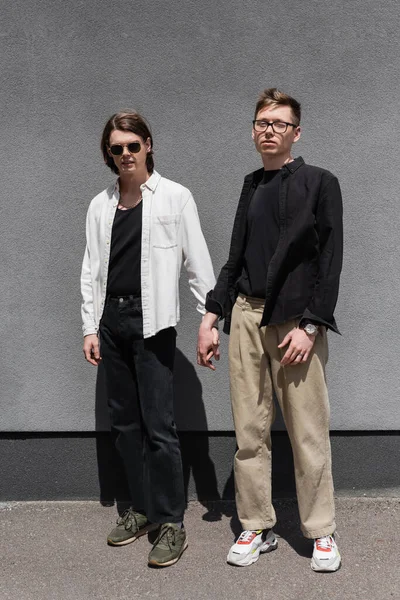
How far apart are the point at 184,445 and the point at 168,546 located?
2.35ft

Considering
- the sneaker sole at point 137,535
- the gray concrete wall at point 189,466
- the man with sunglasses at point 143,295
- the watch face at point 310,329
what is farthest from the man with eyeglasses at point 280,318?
the gray concrete wall at point 189,466

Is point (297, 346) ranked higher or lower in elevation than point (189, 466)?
higher

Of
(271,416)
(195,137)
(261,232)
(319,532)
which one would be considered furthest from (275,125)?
(319,532)

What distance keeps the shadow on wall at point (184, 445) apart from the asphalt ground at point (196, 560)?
0.12 m

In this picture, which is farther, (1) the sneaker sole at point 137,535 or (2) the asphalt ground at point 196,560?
(1) the sneaker sole at point 137,535

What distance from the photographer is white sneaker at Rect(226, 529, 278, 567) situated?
322 cm

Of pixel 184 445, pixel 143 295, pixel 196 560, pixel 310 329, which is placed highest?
pixel 143 295

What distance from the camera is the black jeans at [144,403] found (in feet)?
10.6

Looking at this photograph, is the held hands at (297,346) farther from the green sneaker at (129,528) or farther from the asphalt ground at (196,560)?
the green sneaker at (129,528)

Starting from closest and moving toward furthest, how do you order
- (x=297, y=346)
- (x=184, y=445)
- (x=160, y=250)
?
(x=297, y=346)
(x=160, y=250)
(x=184, y=445)

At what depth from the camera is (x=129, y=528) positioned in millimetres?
3502

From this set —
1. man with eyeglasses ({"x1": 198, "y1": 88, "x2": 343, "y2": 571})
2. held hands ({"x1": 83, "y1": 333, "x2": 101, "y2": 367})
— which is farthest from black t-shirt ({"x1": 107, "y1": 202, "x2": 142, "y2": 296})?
man with eyeglasses ({"x1": 198, "y1": 88, "x2": 343, "y2": 571})

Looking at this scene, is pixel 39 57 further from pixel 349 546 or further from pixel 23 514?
pixel 349 546

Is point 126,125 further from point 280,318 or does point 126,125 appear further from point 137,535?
point 137,535
